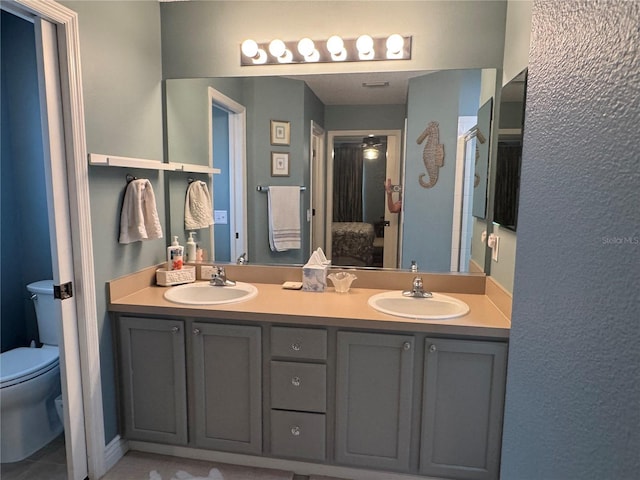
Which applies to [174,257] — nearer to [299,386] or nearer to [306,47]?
[299,386]

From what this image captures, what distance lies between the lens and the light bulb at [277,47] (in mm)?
2108

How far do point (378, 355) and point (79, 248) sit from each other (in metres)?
1.41

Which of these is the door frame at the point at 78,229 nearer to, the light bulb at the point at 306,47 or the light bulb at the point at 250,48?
the light bulb at the point at 250,48

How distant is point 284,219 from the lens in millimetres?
2357

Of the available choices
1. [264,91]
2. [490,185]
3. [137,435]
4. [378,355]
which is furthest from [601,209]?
[137,435]

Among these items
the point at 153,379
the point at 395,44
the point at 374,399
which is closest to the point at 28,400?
the point at 153,379

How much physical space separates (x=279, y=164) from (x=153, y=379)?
1359 mm

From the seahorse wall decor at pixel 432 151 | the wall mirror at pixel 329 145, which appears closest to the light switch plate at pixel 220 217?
the wall mirror at pixel 329 145

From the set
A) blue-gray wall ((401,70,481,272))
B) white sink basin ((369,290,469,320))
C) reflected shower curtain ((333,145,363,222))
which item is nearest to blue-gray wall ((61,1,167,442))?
reflected shower curtain ((333,145,363,222))

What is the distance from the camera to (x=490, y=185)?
6.58 feet

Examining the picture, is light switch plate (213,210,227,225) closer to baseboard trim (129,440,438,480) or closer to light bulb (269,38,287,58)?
light bulb (269,38,287,58)

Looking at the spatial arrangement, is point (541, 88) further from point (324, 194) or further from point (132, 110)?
point (132, 110)

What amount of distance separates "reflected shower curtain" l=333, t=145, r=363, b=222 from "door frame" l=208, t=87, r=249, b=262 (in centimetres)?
58

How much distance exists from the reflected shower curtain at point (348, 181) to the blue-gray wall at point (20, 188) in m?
1.86
